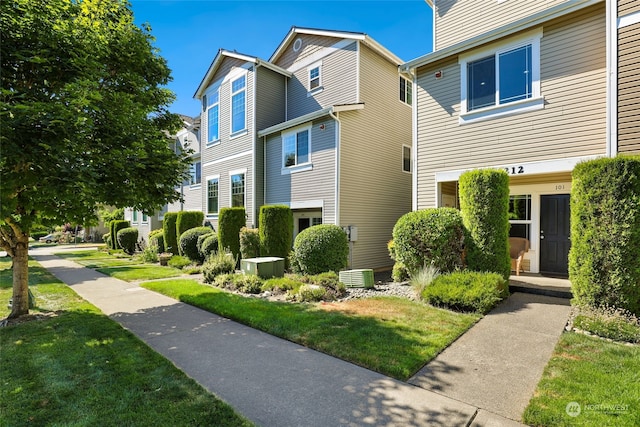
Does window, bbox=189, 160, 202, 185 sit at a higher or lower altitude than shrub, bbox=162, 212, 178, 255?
higher

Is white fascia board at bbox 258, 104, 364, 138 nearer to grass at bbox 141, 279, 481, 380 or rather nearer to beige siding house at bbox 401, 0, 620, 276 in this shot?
beige siding house at bbox 401, 0, 620, 276

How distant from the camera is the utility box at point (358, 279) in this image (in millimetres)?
8773

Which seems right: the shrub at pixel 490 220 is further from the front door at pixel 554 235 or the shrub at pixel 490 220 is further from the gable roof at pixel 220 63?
the gable roof at pixel 220 63

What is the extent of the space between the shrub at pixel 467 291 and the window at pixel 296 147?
25.1 feet

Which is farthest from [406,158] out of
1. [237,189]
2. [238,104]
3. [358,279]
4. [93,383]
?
[93,383]

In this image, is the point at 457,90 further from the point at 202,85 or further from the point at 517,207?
the point at 202,85

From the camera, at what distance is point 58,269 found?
14.1 metres

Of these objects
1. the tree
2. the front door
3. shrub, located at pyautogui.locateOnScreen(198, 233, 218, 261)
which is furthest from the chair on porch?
shrub, located at pyautogui.locateOnScreen(198, 233, 218, 261)

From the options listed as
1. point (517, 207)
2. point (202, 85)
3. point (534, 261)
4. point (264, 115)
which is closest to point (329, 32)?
point (264, 115)

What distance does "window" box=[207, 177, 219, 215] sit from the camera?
1722 cm

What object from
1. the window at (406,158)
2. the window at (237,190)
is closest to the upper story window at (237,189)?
→ the window at (237,190)

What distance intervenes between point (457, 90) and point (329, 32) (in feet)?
21.7

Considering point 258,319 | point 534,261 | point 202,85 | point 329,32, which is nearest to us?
point 258,319

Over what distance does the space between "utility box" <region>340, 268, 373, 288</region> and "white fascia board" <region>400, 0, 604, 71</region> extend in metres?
6.50
